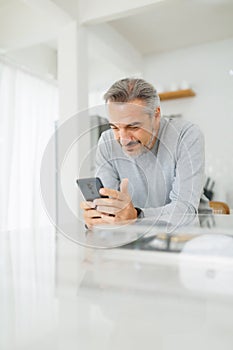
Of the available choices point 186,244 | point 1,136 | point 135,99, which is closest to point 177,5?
point 1,136

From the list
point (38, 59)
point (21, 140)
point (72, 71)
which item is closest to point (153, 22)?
point (72, 71)

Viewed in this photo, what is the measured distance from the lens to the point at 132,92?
0.77 m

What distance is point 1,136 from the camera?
113 inches

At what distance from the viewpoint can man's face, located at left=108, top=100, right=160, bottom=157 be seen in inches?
27.7

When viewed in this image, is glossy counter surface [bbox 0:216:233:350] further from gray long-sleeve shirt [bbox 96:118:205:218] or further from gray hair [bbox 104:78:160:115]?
gray hair [bbox 104:78:160:115]

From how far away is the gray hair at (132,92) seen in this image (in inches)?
30.1

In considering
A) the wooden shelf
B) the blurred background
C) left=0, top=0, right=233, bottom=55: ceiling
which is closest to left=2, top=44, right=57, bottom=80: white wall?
the blurred background

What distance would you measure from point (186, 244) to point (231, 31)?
2.88 meters

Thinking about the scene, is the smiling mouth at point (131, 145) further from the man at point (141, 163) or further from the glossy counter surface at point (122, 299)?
the glossy counter surface at point (122, 299)

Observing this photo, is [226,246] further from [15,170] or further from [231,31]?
[231,31]

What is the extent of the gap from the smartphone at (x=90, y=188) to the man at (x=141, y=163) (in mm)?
14

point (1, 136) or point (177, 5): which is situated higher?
point (177, 5)

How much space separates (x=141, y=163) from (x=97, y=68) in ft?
7.28

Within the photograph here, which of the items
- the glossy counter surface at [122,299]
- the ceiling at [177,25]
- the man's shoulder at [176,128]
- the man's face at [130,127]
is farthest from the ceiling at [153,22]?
the glossy counter surface at [122,299]
